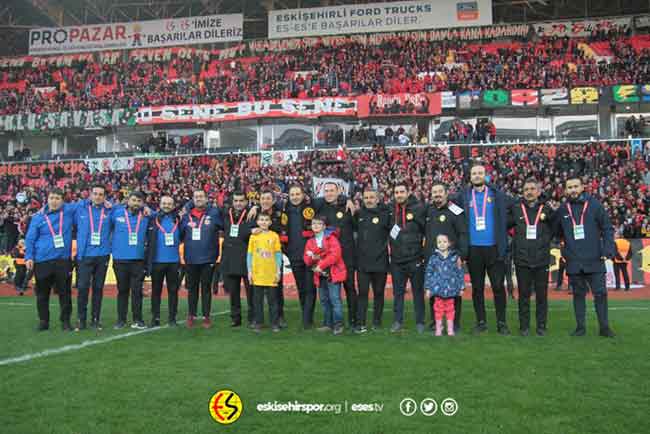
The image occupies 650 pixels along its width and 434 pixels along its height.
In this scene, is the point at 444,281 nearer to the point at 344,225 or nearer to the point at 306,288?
the point at 344,225

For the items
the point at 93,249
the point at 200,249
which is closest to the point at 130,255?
the point at 93,249

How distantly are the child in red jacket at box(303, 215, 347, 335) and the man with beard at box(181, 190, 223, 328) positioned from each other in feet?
4.99

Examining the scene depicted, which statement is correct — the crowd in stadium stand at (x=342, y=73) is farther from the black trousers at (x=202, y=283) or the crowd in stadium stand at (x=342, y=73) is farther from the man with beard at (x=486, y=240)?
the black trousers at (x=202, y=283)

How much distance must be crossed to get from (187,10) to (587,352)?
37.9 m

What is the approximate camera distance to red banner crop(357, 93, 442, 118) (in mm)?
28688

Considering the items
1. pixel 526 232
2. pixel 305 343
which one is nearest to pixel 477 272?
pixel 526 232

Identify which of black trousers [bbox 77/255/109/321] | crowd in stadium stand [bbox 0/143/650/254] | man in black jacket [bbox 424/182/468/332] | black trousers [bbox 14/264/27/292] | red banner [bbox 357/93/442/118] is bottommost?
black trousers [bbox 14/264/27/292]

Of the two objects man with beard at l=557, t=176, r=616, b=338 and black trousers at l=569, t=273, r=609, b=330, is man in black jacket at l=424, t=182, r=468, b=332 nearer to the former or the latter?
man with beard at l=557, t=176, r=616, b=338

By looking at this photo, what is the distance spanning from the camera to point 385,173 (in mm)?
24234

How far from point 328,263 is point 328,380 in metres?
2.49

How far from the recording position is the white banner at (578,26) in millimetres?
32969

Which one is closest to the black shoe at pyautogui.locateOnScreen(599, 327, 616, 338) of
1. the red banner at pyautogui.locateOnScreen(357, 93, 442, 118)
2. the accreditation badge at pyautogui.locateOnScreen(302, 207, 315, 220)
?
the accreditation badge at pyautogui.locateOnScreen(302, 207, 315, 220)

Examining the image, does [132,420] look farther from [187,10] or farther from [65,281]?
[187,10]

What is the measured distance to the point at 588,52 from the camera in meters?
31.4
